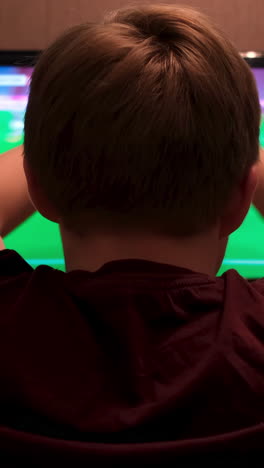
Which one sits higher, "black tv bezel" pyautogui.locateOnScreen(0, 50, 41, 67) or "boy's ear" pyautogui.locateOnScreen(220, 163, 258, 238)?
"boy's ear" pyautogui.locateOnScreen(220, 163, 258, 238)

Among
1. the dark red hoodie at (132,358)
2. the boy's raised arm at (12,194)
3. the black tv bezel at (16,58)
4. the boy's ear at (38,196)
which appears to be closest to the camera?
the dark red hoodie at (132,358)

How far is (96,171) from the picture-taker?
1.72 feet

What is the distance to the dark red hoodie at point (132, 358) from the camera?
483 millimetres

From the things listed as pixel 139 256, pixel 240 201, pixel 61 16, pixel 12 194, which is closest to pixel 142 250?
pixel 139 256

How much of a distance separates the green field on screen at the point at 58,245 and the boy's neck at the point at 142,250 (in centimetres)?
58

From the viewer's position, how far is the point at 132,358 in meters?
0.49

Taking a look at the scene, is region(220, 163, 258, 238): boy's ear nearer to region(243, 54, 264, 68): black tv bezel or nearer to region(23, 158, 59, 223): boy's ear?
region(23, 158, 59, 223): boy's ear

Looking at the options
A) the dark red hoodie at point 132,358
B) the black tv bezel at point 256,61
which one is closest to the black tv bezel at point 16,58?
the black tv bezel at point 256,61

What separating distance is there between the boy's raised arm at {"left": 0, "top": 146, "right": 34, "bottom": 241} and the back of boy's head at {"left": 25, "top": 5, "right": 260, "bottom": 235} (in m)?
0.36

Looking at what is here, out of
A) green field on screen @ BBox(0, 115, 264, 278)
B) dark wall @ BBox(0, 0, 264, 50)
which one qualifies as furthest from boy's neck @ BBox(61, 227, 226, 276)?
dark wall @ BBox(0, 0, 264, 50)

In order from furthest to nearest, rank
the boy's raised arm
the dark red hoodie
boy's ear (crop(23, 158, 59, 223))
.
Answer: the boy's raised arm
boy's ear (crop(23, 158, 59, 223))
the dark red hoodie

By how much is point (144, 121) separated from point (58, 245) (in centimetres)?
70

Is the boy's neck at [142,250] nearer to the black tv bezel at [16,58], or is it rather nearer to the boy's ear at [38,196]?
the boy's ear at [38,196]

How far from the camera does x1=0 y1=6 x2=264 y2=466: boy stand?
490 mm
